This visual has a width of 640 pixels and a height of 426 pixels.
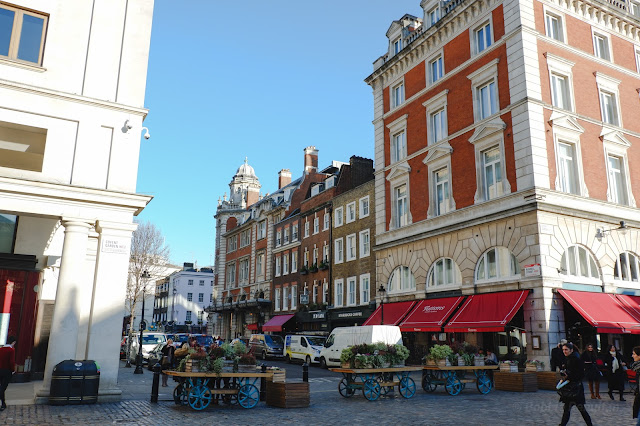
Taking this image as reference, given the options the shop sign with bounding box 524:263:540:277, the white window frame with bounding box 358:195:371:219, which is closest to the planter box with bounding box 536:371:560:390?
the shop sign with bounding box 524:263:540:277

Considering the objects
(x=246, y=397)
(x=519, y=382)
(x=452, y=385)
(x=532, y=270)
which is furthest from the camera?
(x=532, y=270)

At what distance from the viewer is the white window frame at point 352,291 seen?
1447 inches

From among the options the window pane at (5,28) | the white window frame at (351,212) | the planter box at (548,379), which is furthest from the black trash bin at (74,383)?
the white window frame at (351,212)

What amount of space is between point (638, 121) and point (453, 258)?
492 inches

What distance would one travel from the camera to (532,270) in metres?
21.8

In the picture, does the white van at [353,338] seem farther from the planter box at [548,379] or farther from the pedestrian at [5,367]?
the pedestrian at [5,367]

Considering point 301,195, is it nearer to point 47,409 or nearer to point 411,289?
point 411,289

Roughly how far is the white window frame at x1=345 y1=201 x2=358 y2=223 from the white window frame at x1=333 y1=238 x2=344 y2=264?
5.98 feet

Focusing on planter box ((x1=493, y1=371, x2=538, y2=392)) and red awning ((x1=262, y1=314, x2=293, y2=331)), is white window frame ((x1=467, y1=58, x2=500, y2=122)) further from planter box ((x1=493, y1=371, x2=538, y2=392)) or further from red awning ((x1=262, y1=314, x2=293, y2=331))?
red awning ((x1=262, y1=314, x2=293, y2=331))

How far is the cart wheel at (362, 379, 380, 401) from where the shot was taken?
15.6m

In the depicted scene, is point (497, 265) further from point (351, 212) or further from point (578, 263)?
point (351, 212)

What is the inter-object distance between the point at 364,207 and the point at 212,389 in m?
25.0

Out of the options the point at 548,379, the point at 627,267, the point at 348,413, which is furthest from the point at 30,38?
the point at 627,267

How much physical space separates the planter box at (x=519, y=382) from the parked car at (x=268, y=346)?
2132 centimetres
